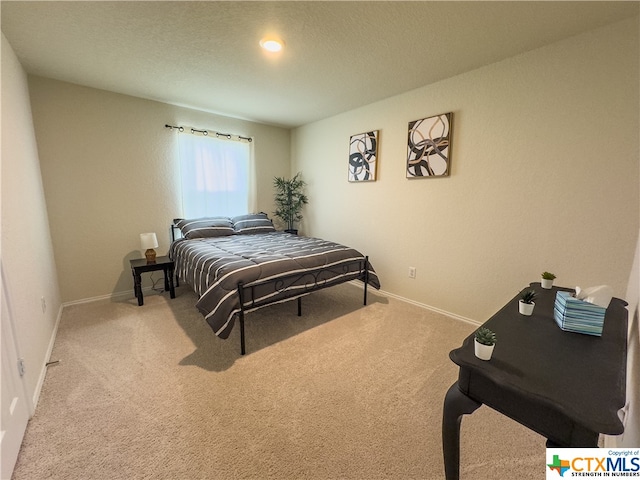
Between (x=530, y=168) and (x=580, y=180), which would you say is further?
(x=530, y=168)

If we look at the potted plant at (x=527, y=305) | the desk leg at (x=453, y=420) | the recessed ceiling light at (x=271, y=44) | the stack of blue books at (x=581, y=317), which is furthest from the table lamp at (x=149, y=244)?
the stack of blue books at (x=581, y=317)

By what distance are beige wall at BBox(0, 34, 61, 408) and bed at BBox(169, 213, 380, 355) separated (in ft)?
3.36

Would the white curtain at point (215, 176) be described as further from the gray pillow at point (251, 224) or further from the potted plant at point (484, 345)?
the potted plant at point (484, 345)

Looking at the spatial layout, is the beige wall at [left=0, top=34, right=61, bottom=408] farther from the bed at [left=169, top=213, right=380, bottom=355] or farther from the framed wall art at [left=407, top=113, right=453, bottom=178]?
the framed wall art at [left=407, top=113, right=453, bottom=178]

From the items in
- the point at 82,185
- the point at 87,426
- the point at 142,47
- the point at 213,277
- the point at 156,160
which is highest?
the point at 142,47

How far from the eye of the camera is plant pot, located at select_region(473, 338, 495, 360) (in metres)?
0.90

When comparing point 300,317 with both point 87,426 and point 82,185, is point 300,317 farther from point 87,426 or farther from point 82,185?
point 82,185

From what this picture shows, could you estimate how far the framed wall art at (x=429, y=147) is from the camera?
2732 mm

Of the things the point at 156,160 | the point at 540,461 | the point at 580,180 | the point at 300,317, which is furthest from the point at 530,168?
the point at 156,160

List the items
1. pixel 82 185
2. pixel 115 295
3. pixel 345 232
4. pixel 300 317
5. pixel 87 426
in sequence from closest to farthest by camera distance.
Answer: pixel 87 426, pixel 300 317, pixel 82 185, pixel 115 295, pixel 345 232

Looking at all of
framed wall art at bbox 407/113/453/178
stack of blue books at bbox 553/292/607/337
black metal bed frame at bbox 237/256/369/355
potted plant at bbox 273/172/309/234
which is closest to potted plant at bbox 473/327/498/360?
stack of blue books at bbox 553/292/607/337

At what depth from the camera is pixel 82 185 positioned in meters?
3.04

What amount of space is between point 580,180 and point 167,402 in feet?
10.7

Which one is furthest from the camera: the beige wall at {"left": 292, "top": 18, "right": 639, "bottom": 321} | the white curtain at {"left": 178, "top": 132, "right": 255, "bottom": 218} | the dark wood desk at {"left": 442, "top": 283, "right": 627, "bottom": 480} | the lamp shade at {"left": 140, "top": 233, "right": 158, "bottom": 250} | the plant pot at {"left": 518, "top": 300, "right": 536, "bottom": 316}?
the white curtain at {"left": 178, "top": 132, "right": 255, "bottom": 218}
